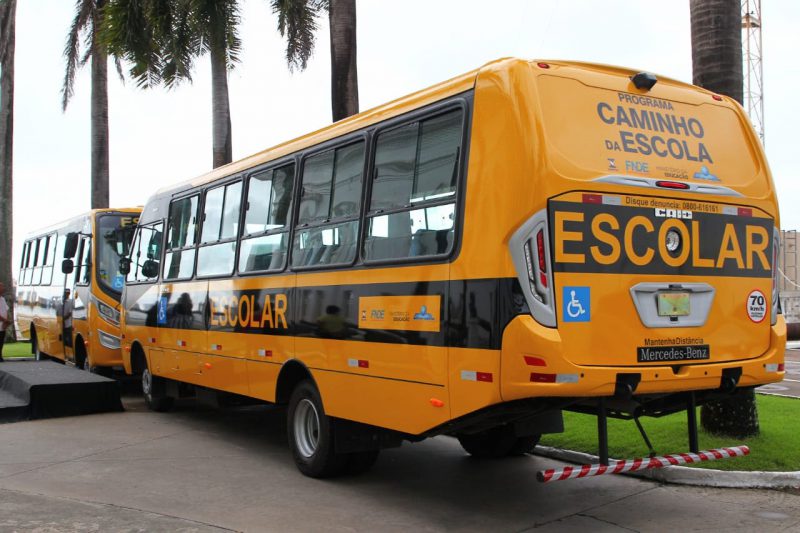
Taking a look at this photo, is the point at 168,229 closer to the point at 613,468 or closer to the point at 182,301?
the point at 182,301

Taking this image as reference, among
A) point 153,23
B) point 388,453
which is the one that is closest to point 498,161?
point 388,453

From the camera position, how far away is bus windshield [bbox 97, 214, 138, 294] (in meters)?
14.3

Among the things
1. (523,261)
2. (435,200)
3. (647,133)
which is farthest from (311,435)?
(647,133)

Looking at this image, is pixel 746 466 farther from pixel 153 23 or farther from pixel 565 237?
pixel 153 23

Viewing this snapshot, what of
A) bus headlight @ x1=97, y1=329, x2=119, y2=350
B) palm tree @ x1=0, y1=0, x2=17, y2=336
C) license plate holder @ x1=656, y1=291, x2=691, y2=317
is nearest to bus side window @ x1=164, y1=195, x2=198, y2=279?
bus headlight @ x1=97, y1=329, x2=119, y2=350

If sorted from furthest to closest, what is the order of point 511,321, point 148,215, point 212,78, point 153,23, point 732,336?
point 212,78 < point 153,23 < point 148,215 < point 732,336 < point 511,321

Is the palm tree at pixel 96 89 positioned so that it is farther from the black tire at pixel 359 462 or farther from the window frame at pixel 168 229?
the black tire at pixel 359 462

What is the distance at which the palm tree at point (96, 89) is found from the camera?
923 inches

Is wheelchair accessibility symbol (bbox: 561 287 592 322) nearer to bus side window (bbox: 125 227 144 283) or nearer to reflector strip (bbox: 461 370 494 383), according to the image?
reflector strip (bbox: 461 370 494 383)

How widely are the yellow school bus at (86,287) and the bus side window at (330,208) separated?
7.16 m

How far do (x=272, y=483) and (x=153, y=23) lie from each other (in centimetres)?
1322

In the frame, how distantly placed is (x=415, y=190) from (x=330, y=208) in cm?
130

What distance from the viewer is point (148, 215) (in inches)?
481

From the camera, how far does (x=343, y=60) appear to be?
13906 millimetres
